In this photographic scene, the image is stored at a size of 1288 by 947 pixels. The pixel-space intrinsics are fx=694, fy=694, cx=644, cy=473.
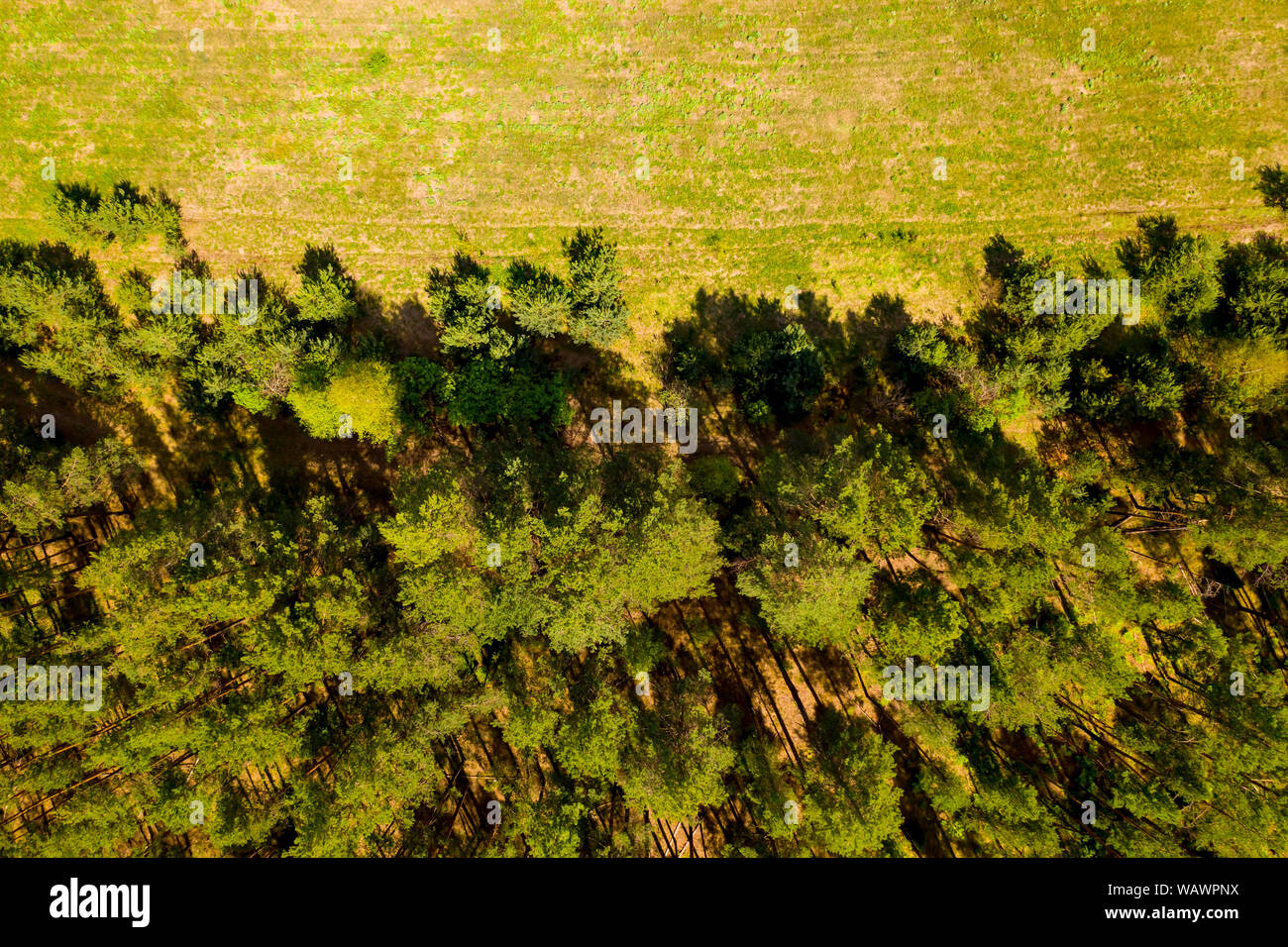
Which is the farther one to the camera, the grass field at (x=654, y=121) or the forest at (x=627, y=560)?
the grass field at (x=654, y=121)

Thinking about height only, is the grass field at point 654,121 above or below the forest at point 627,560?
above

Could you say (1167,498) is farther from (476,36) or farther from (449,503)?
(476,36)

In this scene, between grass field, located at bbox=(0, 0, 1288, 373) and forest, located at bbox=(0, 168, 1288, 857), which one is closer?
forest, located at bbox=(0, 168, 1288, 857)

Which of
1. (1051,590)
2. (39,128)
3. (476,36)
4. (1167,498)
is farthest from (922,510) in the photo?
(39,128)

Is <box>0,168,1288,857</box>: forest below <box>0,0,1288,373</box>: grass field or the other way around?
below
